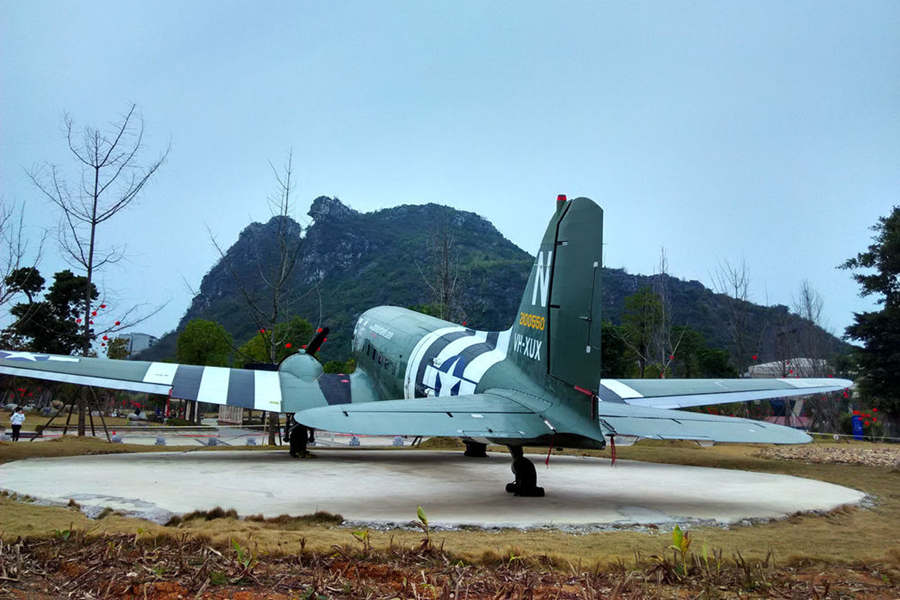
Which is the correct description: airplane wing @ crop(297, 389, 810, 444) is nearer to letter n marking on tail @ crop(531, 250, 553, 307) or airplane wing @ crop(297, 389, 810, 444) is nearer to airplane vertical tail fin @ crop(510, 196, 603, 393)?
airplane vertical tail fin @ crop(510, 196, 603, 393)

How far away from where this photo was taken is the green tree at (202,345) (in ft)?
208

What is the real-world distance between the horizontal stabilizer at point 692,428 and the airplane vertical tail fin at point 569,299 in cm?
96

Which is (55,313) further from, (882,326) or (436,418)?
(882,326)

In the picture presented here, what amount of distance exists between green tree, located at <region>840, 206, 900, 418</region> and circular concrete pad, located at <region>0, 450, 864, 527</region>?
26873 mm

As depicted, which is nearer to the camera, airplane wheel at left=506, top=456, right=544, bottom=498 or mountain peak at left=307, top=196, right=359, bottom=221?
airplane wheel at left=506, top=456, right=544, bottom=498

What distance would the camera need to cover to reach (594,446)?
8617 mm

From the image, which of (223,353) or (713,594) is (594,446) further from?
(223,353)

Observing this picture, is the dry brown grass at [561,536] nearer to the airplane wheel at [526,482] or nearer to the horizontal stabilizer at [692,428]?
the horizontal stabilizer at [692,428]

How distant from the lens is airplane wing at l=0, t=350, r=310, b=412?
43.9ft

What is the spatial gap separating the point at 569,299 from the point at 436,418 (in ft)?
8.36

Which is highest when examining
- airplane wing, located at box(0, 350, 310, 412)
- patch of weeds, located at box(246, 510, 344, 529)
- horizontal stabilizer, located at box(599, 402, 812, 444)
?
airplane wing, located at box(0, 350, 310, 412)

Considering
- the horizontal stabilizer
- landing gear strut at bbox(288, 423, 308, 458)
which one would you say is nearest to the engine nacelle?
landing gear strut at bbox(288, 423, 308, 458)

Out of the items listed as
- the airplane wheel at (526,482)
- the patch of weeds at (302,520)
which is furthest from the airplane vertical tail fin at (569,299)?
the patch of weeds at (302,520)

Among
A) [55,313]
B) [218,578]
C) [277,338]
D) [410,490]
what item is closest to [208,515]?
[218,578]
